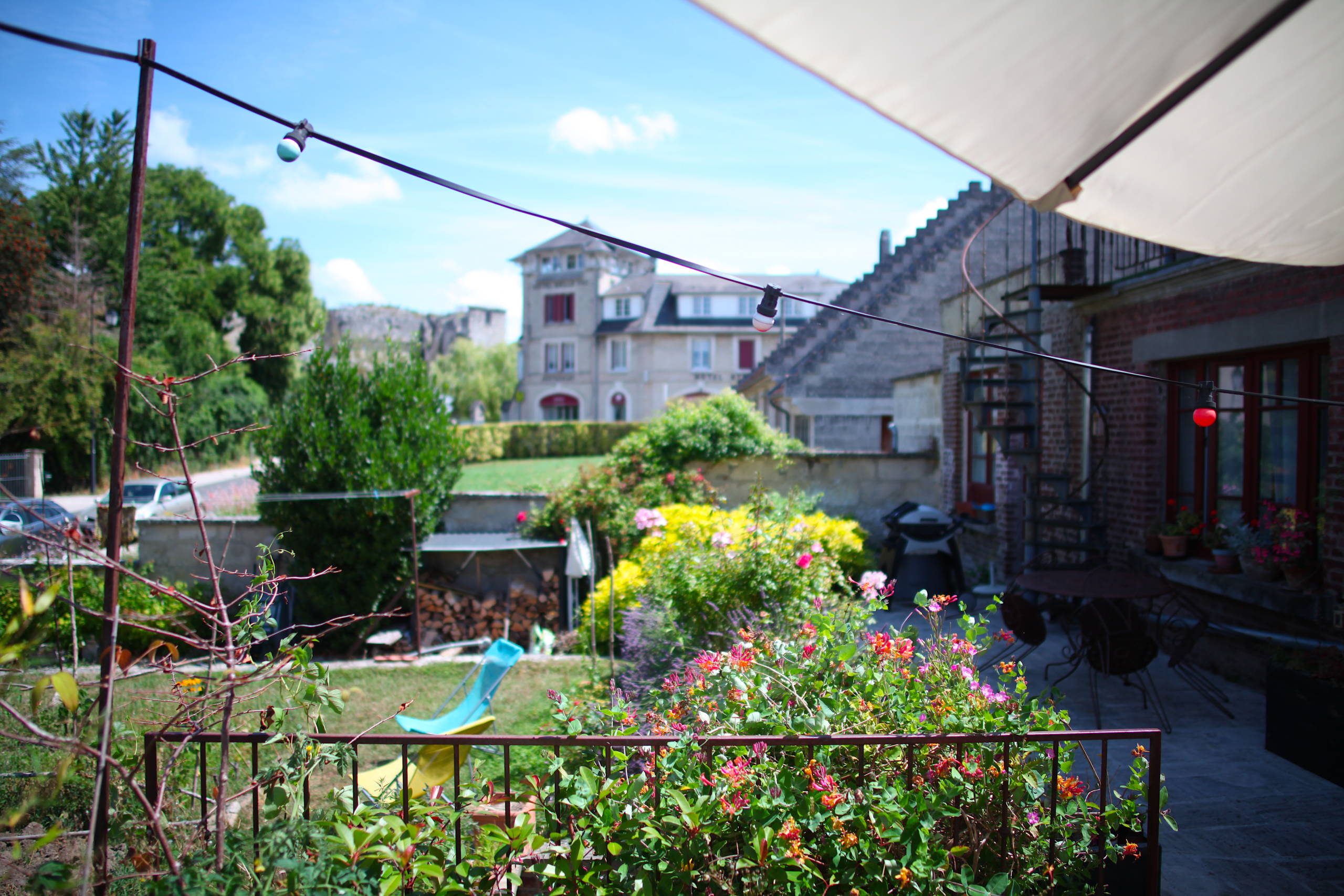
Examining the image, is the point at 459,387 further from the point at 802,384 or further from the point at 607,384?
the point at 802,384

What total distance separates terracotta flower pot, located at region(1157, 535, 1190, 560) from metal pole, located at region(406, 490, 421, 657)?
21.5ft

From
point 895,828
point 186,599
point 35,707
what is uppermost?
point 186,599

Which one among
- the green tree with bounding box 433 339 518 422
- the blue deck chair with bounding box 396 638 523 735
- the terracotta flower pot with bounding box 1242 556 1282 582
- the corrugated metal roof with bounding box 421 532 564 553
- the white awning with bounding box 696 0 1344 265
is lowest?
the blue deck chair with bounding box 396 638 523 735

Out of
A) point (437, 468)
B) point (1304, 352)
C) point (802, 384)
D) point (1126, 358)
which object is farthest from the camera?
point (802, 384)

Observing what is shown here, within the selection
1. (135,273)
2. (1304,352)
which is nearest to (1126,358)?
(1304,352)

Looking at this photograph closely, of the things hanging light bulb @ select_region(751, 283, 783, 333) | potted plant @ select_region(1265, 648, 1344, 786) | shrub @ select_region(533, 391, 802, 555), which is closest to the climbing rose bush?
hanging light bulb @ select_region(751, 283, 783, 333)

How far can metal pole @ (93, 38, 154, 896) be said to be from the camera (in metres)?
2.03

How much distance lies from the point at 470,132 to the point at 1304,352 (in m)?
5.69

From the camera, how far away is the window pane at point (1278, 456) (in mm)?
5457

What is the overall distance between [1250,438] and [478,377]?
39.3 meters

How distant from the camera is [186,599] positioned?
190 cm

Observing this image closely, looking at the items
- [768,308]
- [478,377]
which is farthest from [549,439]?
[768,308]

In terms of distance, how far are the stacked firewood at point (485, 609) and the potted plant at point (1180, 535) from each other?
22.0ft

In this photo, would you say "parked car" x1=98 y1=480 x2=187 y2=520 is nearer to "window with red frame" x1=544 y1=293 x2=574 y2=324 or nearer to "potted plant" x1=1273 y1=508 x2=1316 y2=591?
"potted plant" x1=1273 y1=508 x2=1316 y2=591
